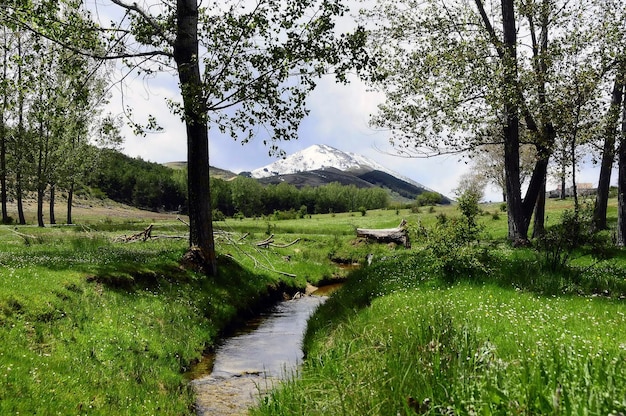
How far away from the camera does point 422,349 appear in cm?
670

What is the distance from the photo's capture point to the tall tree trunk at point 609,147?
77.8 ft

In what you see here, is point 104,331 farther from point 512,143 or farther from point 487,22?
point 487,22

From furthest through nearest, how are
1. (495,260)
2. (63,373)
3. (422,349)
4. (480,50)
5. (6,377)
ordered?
(480,50)
(495,260)
(63,373)
(6,377)
(422,349)

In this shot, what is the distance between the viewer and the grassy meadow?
4980 mm

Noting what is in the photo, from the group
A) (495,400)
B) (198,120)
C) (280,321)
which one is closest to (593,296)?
(495,400)

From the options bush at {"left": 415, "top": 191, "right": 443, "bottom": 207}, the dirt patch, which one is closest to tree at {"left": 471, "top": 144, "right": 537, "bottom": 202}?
bush at {"left": 415, "top": 191, "right": 443, "bottom": 207}

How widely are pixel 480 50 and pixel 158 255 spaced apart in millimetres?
19212

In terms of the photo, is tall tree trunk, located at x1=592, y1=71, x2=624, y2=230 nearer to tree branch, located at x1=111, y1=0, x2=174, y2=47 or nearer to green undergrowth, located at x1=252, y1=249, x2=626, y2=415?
green undergrowth, located at x1=252, y1=249, x2=626, y2=415

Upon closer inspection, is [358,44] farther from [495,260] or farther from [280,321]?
[280,321]

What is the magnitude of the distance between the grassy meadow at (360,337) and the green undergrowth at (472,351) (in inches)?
1.4

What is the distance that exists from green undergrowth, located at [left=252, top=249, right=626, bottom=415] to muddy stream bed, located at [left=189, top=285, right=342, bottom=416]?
104 centimetres

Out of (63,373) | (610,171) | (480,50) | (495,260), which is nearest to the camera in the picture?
(63,373)

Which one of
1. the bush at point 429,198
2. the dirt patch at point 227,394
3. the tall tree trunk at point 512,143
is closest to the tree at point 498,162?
the bush at point 429,198

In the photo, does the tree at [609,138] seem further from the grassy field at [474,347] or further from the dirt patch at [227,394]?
the dirt patch at [227,394]
